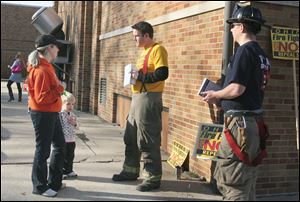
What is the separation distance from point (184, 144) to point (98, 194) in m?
1.84

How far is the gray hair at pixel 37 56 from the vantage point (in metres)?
4.81

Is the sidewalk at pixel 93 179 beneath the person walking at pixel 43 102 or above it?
beneath

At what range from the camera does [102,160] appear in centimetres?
Result: 684

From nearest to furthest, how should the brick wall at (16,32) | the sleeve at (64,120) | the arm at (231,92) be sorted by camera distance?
the arm at (231,92)
the sleeve at (64,120)
the brick wall at (16,32)

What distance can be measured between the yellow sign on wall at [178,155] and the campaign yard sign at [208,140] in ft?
2.20

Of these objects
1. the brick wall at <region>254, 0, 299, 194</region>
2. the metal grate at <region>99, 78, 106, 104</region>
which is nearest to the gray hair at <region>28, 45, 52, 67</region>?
the brick wall at <region>254, 0, 299, 194</region>

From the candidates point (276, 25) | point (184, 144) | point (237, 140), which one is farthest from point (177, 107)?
point (237, 140)

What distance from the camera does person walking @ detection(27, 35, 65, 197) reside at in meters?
4.79

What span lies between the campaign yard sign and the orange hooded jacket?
175 cm

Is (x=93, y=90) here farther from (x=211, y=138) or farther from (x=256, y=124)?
(x=256, y=124)

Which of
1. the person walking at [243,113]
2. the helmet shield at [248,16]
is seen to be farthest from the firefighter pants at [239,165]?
the helmet shield at [248,16]

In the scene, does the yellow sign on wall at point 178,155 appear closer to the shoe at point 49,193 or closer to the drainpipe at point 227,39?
the drainpipe at point 227,39

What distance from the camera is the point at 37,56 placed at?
4.84 metres

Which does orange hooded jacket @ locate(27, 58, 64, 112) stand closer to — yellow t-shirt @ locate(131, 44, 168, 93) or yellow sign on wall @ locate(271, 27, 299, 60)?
yellow t-shirt @ locate(131, 44, 168, 93)
